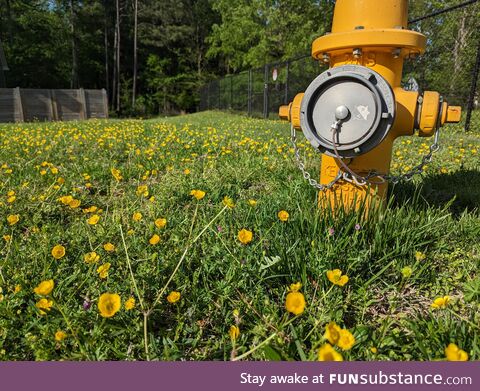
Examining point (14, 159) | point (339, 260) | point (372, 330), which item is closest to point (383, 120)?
point (339, 260)

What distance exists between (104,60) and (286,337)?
4215cm

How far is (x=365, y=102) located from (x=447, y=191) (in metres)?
1.63

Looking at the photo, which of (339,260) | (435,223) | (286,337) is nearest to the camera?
(286,337)

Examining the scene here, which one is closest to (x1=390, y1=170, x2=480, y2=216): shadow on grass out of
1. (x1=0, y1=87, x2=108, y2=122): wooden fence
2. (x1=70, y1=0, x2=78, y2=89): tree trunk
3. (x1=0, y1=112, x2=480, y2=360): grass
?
(x1=0, y1=112, x2=480, y2=360): grass

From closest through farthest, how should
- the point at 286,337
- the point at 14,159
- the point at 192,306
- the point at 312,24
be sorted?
the point at 286,337
the point at 192,306
the point at 14,159
the point at 312,24

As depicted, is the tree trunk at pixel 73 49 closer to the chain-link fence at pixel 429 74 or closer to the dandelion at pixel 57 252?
the chain-link fence at pixel 429 74

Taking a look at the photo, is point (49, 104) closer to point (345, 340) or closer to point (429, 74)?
point (429, 74)

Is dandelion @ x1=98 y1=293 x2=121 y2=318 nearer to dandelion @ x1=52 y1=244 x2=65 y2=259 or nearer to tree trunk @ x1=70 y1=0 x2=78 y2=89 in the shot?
dandelion @ x1=52 y1=244 x2=65 y2=259

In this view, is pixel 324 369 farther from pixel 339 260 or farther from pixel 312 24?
pixel 312 24

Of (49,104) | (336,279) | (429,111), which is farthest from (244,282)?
(49,104)

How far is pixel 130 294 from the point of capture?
1683 mm

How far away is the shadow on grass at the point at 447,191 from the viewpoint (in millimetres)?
2635

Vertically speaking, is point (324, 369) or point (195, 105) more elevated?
point (195, 105)

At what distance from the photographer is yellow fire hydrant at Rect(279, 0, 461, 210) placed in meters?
1.83
